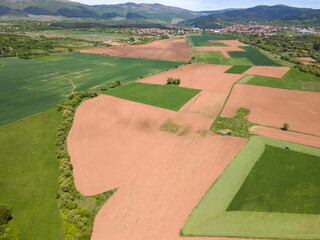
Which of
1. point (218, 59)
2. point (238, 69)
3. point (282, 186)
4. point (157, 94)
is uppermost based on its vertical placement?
point (218, 59)

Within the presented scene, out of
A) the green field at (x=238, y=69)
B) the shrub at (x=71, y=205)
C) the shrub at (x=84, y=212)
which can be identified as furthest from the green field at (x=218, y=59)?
the shrub at (x=84, y=212)

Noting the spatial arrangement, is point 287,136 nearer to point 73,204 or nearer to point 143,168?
point 143,168

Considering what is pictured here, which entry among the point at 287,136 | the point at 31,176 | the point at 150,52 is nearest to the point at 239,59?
the point at 150,52

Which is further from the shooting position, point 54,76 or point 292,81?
point 54,76

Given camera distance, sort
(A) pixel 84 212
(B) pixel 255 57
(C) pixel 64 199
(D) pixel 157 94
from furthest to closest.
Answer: (B) pixel 255 57 < (D) pixel 157 94 < (C) pixel 64 199 < (A) pixel 84 212

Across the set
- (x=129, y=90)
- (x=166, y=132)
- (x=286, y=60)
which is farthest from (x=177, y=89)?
(x=286, y=60)

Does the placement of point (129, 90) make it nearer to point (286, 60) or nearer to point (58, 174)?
point (58, 174)
